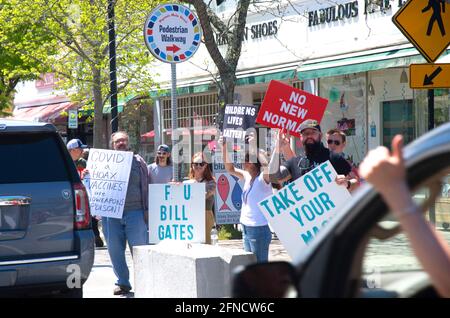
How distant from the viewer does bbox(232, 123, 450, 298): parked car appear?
2646 millimetres

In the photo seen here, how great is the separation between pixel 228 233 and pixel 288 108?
584cm

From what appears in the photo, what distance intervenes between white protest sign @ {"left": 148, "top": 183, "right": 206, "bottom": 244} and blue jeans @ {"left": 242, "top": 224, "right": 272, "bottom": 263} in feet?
2.70

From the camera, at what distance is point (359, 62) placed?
1703 centimetres

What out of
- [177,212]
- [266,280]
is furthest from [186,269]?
[266,280]

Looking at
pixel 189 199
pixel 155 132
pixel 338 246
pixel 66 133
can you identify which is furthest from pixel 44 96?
pixel 338 246

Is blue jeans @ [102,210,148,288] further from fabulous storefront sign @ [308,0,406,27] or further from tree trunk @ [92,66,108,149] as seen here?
tree trunk @ [92,66,108,149]

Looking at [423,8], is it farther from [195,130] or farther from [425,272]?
[195,130]

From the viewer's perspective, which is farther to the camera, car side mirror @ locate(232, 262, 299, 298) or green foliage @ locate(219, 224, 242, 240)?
green foliage @ locate(219, 224, 242, 240)

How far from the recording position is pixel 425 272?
2.65m

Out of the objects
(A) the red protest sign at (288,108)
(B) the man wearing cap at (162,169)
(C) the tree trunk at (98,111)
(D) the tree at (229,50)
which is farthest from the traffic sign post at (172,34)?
(C) the tree trunk at (98,111)

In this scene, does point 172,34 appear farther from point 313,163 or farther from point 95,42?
point 95,42

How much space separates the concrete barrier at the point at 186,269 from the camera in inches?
293

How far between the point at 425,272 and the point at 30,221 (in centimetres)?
522

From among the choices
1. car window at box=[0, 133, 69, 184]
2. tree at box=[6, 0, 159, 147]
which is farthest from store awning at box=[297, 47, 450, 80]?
car window at box=[0, 133, 69, 184]
